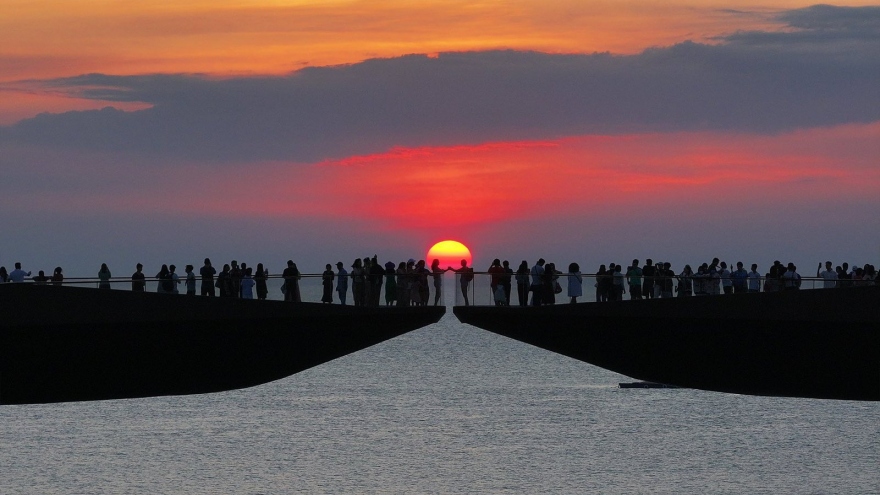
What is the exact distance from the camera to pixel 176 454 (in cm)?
3136

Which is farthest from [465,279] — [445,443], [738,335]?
[738,335]

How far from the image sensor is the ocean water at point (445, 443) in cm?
2695

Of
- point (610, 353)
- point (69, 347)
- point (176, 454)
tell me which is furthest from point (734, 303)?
point (69, 347)

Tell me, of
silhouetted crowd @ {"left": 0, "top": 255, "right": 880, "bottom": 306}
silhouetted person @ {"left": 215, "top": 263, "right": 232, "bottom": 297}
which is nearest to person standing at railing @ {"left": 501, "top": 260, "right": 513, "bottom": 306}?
silhouetted crowd @ {"left": 0, "top": 255, "right": 880, "bottom": 306}

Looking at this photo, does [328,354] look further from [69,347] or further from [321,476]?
[321,476]

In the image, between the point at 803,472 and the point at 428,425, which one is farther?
the point at 428,425

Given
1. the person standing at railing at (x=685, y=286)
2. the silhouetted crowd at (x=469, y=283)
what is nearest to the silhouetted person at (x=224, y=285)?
the silhouetted crowd at (x=469, y=283)

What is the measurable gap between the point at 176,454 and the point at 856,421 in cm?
1873

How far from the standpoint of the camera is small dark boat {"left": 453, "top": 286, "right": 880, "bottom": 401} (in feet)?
119

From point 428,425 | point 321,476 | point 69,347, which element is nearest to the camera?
point 321,476

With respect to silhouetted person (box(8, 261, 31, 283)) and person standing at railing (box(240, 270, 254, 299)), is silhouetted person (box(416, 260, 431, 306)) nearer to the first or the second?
person standing at railing (box(240, 270, 254, 299))

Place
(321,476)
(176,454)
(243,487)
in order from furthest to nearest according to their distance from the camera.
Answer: (176,454) < (321,476) < (243,487)

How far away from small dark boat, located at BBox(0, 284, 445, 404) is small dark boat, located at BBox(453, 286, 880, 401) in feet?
→ 12.4

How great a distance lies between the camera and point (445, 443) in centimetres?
3391
